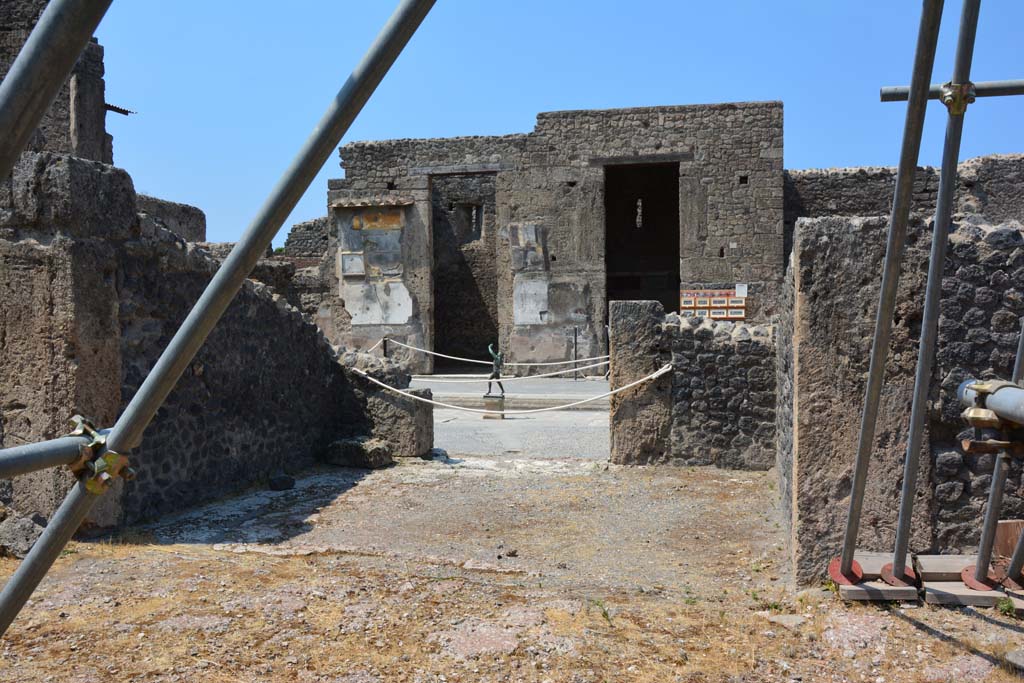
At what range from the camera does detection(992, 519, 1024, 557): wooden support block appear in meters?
3.87

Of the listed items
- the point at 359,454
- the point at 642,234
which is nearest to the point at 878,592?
the point at 359,454

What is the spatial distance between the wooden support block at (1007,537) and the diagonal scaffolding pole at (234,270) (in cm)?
385

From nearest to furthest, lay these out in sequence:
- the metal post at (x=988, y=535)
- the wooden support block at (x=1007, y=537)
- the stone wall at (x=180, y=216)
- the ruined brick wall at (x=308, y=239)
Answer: the metal post at (x=988, y=535), the wooden support block at (x=1007, y=537), the stone wall at (x=180, y=216), the ruined brick wall at (x=308, y=239)

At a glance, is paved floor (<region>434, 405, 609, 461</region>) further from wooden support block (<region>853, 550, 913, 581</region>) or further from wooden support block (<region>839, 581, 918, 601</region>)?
wooden support block (<region>839, 581, 918, 601</region>)

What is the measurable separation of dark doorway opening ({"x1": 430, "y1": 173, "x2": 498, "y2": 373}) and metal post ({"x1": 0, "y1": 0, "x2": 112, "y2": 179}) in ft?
73.6

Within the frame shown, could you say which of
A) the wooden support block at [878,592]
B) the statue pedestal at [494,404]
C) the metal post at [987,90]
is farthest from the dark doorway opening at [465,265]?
the metal post at [987,90]

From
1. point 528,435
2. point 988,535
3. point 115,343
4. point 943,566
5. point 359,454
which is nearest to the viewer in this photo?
point 988,535

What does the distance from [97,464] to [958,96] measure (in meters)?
2.44

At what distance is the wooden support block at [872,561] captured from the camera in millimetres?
3742

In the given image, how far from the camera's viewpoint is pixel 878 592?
3.63m

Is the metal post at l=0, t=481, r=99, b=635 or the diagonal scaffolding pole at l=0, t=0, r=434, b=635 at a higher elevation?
the diagonal scaffolding pole at l=0, t=0, r=434, b=635

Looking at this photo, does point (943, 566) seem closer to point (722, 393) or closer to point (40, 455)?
point (722, 393)

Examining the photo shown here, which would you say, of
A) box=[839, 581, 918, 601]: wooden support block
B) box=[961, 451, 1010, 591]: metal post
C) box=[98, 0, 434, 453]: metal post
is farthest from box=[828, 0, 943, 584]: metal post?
box=[98, 0, 434, 453]: metal post

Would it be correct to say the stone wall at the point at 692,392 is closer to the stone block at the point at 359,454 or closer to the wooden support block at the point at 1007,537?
the stone block at the point at 359,454
